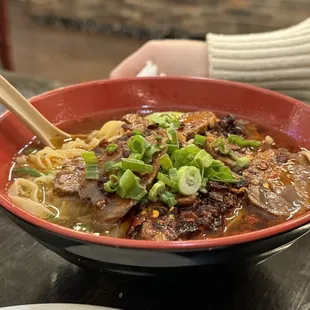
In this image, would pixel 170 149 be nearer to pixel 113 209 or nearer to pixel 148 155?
pixel 148 155

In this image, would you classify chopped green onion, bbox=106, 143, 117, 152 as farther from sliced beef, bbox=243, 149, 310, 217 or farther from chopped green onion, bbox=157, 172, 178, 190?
sliced beef, bbox=243, 149, 310, 217

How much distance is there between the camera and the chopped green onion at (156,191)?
980mm

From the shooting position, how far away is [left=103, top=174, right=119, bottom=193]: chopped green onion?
39.1 inches

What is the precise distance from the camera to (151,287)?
3.06 ft

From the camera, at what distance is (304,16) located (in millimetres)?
4559

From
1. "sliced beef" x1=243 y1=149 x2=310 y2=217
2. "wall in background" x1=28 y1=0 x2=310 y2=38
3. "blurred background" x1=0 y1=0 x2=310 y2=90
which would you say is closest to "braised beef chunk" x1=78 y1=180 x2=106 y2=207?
"sliced beef" x1=243 y1=149 x2=310 y2=217

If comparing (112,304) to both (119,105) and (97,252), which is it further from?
(119,105)

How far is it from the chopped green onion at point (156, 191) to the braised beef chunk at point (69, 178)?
174 millimetres

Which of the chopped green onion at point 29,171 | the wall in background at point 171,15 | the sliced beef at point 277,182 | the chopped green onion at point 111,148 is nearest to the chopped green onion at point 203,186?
the sliced beef at point 277,182

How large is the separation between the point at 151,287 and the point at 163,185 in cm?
20

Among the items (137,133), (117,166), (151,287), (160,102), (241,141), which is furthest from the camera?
(160,102)

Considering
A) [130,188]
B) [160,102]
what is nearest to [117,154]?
[130,188]

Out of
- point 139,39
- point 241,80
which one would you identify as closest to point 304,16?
point 139,39

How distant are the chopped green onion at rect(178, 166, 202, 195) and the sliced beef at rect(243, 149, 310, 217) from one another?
14cm
